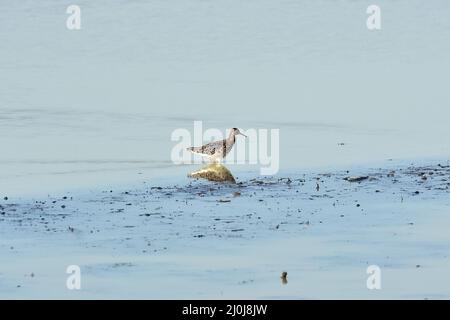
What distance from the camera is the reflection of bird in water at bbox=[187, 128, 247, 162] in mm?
18922

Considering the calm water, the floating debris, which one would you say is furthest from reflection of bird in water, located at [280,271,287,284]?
the calm water

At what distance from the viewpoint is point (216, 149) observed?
1898 centimetres

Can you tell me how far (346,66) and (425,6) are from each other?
8.31 m

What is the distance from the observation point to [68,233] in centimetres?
1491

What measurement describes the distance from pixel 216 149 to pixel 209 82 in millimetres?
6482

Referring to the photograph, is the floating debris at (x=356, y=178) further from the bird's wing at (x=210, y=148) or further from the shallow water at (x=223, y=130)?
the bird's wing at (x=210, y=148)

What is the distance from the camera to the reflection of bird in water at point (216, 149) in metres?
18.9

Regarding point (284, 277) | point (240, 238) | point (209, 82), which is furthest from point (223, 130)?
point (284, 277)

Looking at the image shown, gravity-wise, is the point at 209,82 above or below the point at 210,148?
above

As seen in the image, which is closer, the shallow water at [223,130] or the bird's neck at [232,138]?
the shallow water at [223,130]

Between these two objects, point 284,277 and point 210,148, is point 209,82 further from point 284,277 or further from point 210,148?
point 284,277

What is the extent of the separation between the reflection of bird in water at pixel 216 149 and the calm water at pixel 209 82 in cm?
45

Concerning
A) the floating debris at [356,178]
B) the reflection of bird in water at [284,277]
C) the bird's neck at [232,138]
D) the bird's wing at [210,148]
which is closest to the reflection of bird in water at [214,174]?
the bird's wing at [210,148]

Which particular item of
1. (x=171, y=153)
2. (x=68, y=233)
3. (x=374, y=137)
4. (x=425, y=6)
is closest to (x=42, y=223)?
(x=68, y=233)
